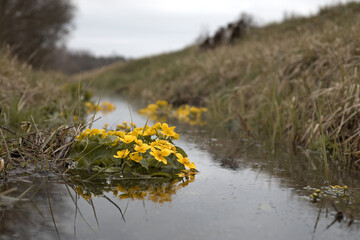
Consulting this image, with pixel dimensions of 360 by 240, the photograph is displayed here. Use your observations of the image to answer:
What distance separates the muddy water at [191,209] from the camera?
166cm

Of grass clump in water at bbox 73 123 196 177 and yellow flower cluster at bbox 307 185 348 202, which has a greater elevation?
grass clump in water at bbox 73 123 196 177

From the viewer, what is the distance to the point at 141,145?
2.49m

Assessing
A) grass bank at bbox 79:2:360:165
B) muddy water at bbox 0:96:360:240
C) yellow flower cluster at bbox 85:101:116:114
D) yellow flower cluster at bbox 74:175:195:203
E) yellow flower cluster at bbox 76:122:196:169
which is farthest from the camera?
yellow flower cluster at bbox 85:101:116:114

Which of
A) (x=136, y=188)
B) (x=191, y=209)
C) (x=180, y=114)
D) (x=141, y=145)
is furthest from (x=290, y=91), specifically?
(x=191, y=209)

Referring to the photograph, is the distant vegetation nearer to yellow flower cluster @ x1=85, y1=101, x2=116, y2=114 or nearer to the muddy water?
A: yellow flower cluster @ x1=85, y1=101, x2=116, y2=114

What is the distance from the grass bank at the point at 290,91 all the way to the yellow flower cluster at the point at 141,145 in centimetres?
46

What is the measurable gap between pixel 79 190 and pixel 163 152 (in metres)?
0.57

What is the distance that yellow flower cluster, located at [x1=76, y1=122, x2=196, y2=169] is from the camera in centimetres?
244

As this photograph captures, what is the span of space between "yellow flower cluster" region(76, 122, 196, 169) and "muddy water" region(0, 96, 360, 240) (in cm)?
17

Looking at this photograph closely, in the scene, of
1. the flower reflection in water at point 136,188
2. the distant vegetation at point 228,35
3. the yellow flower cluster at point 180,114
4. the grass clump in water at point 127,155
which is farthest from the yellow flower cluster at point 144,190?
the distant vegetation at point 228,35

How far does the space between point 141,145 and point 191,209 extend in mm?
677

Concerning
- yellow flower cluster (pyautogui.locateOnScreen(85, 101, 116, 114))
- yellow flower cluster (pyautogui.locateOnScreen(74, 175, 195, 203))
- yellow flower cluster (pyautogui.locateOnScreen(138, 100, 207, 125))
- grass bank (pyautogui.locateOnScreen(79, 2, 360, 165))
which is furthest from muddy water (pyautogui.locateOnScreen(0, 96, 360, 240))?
yellow flower cluster (pyautogui.locateOnScreen(85, 101, 116, 114))

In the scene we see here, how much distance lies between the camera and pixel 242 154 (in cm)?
354

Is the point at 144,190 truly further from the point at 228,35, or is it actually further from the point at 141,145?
the point at 228,35
